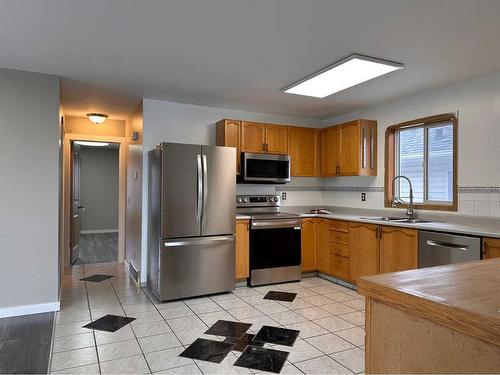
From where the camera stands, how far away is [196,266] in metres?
3.71

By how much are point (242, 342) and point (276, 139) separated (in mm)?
2815

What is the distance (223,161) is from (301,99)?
4.10ft

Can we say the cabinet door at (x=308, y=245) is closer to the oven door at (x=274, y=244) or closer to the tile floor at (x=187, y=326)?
the oven door at (x=274, y=244)

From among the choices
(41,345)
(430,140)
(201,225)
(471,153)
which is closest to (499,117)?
(471,153)

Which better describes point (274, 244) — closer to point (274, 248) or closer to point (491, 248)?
point (274, 248)

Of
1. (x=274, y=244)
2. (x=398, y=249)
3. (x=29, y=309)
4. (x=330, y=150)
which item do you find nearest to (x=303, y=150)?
(x=330, y=150)

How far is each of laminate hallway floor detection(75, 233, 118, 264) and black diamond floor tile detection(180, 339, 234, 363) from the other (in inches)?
143

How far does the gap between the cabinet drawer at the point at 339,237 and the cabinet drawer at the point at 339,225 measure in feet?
0.16

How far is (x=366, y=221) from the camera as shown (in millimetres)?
3820

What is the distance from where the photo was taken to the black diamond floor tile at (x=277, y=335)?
2652 mm

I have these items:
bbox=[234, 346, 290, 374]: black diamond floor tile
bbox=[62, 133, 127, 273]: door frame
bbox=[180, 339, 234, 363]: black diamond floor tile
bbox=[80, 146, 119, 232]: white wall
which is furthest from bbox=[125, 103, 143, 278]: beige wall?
bbox=[80, 146, 119, 232]: white wall

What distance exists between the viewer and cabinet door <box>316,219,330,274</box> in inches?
176

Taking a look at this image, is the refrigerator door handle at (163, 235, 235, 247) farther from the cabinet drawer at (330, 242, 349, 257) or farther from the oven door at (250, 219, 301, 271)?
the cabinet drawer at (330, 242, 349, 257)

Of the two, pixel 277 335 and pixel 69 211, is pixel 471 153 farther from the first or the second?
pixel 69 211
